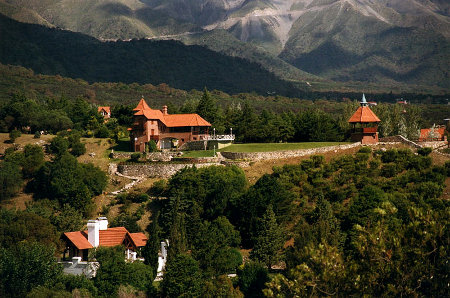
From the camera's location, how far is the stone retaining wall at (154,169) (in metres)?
70.3

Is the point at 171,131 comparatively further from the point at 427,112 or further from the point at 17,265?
the point at 427,112

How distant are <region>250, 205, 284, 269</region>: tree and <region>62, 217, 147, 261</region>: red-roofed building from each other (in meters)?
8.99

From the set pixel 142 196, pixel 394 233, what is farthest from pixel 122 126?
pixel 394 233

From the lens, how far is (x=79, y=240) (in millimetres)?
54594

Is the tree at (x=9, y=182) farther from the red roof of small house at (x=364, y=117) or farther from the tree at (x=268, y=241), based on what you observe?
the red roof of small house at (x=364, y=117)

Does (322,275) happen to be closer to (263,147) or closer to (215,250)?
(215,250)

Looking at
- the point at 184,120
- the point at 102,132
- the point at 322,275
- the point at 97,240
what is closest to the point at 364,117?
the point at 184,120

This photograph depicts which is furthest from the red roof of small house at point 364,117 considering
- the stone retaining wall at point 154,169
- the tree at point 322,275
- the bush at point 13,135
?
the tree at point 322,275

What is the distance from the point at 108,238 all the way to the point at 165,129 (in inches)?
953

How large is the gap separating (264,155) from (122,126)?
22224mm

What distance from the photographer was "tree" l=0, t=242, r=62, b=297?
49.4 m

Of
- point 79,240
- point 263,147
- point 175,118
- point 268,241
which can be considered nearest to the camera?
point 79,240

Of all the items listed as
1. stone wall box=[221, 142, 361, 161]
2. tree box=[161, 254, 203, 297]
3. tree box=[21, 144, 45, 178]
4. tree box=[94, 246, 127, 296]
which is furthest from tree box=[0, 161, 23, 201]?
tree box=[161, 254, 203, 297]

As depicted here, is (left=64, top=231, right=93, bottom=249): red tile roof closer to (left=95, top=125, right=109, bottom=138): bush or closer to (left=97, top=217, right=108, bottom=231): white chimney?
(left=97, top=217, right=108, bottom=231): white chimney
